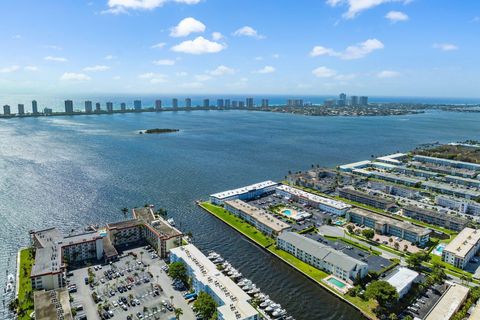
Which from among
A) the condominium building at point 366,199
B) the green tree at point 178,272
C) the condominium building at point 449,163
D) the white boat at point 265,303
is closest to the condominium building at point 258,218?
the white boat at point 265,303

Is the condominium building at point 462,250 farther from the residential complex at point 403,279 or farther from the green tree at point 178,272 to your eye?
the green tree at point 178,272

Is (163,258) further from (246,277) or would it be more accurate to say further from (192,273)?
(246,277)

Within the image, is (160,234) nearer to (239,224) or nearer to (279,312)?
(239,224)

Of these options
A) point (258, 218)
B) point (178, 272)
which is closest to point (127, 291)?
point (178, 272)

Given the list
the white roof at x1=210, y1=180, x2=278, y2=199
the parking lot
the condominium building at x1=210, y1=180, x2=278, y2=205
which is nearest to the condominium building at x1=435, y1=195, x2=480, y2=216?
the condominium building at x1=210, y1=180, x2=278, y2=205

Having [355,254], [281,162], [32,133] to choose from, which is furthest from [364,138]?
[32,133]

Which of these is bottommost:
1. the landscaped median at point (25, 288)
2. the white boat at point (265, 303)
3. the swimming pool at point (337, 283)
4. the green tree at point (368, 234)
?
the white boat at point (265, 303)
